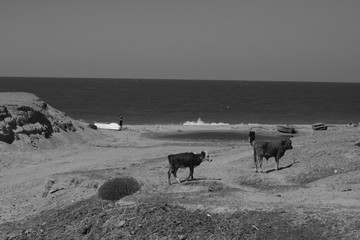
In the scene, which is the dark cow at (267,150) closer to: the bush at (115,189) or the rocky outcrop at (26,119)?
the bush at (115,189)

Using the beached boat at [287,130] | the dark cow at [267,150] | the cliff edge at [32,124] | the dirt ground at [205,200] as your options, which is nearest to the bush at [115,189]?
the dirt ground at [205,200]

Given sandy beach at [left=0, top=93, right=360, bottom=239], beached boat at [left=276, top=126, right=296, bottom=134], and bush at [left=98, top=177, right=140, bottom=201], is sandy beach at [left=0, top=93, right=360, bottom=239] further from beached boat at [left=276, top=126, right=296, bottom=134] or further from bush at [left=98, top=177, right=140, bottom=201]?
beached boat at [left=276, top=126, right=296, bottom=134]

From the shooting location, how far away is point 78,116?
270 feet

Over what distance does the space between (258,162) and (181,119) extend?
186ft

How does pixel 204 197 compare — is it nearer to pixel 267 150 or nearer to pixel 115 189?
pixel 115 189

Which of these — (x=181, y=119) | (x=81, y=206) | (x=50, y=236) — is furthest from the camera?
(x=181, y=119)

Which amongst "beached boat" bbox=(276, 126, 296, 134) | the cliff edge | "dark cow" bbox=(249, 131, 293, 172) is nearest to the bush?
"dark cow" bbox=(249, 131, 293, 172)

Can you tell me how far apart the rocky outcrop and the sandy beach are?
116 inches

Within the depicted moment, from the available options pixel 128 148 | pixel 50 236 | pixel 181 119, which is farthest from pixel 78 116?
pixel 50 236

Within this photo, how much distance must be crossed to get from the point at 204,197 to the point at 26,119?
884 inches

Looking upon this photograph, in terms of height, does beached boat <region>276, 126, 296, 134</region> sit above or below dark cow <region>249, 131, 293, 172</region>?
above

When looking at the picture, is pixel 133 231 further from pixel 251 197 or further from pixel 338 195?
pixel 338 195

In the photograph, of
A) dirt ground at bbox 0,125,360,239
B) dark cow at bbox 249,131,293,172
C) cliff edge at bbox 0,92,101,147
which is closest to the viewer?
dirt ground at bbox 0,125,360,239

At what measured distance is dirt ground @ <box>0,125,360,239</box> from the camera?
14734 millimetres
